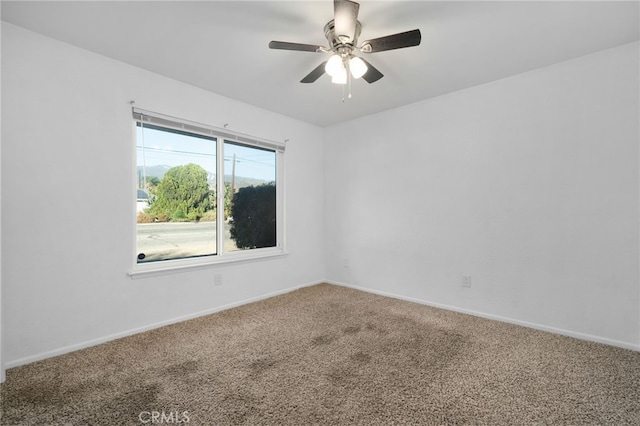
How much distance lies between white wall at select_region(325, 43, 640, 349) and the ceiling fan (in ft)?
5.14

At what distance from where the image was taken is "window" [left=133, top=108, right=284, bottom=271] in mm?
2865

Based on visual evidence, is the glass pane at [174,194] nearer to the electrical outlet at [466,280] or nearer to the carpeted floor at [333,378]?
the carpeted floor at [333,378]

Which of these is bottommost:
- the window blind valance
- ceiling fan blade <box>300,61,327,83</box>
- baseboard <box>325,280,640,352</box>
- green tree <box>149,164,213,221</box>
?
baseboard <box>325,280,640,352</box>

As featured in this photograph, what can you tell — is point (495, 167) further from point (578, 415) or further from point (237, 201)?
point (237, 201)

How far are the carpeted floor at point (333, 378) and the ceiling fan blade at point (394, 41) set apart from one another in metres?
2.25

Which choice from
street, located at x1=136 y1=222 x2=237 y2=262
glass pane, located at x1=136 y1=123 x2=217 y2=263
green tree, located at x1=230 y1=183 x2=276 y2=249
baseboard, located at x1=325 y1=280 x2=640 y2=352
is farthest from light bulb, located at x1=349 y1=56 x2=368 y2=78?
baseboard, located at x1=325 y1=280 x2=640 y2=352

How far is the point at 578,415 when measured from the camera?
5.22 feet

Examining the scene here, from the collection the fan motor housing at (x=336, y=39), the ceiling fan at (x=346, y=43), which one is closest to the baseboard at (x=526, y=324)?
the ceiling fan at (x=346, y=43)

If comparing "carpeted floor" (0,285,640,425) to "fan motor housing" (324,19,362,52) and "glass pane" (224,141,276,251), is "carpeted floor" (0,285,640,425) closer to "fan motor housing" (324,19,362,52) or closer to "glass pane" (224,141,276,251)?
"glass pane" (224,141,276,251)

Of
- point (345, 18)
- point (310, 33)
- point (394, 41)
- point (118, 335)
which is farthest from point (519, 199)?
point (118, 335)

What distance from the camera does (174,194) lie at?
3070 mm

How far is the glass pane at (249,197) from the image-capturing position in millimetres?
3562

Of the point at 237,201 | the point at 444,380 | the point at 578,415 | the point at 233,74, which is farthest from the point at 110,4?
the point at 578,415

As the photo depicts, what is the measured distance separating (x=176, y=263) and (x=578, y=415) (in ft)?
10.9
